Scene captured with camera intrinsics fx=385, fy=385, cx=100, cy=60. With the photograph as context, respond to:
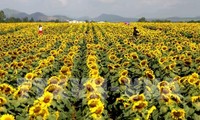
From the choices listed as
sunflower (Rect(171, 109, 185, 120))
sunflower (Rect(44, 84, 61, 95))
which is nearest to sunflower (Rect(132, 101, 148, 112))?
sunflower (Rect(171, 109, 185, 120))

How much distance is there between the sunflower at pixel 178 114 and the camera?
5262mm

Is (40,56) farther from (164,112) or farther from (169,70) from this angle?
(164,112)

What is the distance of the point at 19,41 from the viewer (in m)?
18.4

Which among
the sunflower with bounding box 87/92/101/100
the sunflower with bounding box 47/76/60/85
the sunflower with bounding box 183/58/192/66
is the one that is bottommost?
the sunflower with bounding box 183/58/192/66

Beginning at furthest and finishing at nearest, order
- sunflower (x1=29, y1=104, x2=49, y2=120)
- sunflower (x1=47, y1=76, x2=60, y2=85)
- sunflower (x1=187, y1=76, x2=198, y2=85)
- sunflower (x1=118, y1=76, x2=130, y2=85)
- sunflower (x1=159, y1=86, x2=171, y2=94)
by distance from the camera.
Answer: sunflower (x1=118, y1=76, x2=130, y2=85) → sunflower (x1=47, y1=76, x2=60, y2=85) → sunflower (x1=187, y1=76, x2=198, y2=85) → sunflower (x1=159, y1=86, x2=171, y2=94) → sunflower (x1=29, y1=104, x2=49, y2=120)

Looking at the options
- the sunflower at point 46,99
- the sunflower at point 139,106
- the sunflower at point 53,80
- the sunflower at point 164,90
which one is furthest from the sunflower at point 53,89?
the sunflower at point 164,90

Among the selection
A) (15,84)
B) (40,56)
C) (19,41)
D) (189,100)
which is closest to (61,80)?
(15,84)

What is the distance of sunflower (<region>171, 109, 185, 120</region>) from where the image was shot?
526 centimetres

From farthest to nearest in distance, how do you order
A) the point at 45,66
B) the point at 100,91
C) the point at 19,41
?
1. the point at 19,41
2. the point at 45,66
3. the point at 100,91

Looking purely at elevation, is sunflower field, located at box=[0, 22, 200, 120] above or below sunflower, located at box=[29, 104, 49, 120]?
below

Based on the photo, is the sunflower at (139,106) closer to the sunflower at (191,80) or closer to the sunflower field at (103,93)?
the sunflower field at (103,93)

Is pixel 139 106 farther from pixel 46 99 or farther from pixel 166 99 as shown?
pixel 46 99

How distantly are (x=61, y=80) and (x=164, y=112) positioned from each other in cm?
229

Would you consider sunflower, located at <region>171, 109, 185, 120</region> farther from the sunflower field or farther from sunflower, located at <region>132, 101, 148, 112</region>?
sunflower, located at <region>132, 101, 148, 112</region>
